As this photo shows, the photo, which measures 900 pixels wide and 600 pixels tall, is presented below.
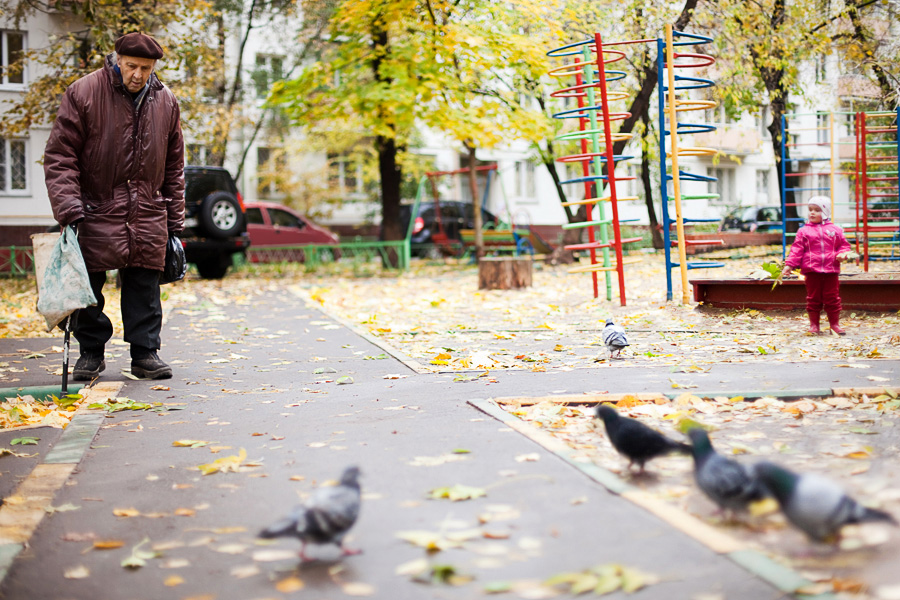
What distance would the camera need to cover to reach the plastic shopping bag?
18.9 ft

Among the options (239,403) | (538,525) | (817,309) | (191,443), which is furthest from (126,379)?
(817,309)

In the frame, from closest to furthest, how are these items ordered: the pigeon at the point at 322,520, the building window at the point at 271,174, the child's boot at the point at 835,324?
the pigeon at the point at 322,520, the child's boot at the point at 835,324, the building window at the point at 271,174

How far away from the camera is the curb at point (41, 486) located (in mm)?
3184

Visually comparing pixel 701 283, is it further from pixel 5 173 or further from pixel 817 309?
pixel 5 173

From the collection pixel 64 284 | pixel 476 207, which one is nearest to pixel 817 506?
pixel 64 284

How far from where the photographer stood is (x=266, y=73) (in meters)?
31.6

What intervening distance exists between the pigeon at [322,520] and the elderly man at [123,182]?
3.79m

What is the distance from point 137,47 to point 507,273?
31.4 ft

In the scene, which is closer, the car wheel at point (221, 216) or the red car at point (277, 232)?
the car wheel at point (221, 216)

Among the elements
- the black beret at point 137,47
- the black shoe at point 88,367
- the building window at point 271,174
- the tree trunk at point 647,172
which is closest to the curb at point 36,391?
the black shoe at point 88,367

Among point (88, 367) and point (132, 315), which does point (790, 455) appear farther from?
point (88, 367)

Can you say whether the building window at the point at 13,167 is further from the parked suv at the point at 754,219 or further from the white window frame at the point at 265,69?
the parked suv at the point at 754,219

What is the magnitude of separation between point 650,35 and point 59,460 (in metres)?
18.7

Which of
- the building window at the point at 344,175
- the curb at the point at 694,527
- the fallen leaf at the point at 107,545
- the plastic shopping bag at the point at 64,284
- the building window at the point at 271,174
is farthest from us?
the building window at the point at 344,175
